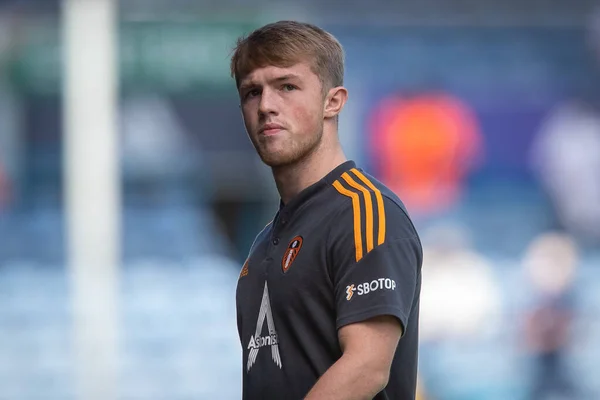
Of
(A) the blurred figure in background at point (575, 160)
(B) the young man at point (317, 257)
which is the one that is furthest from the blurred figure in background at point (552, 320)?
(B) the young man at point (317, 257)

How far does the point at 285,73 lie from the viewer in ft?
7.73

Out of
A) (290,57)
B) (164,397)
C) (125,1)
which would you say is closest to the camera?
(290,57)

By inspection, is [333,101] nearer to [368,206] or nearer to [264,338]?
[368,206]

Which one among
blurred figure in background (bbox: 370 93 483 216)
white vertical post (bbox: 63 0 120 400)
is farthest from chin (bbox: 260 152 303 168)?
blurred figure in background (bbox: 370 93 483 216)

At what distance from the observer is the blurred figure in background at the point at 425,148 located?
1129 centimetres

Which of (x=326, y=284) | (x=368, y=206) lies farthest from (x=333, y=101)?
(x=326, y=284)

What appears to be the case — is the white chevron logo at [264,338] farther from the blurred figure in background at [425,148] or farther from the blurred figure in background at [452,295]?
the blurred figure in background at [425,148]

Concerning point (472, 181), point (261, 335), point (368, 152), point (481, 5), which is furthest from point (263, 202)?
point (261, 335)

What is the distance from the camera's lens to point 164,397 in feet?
35.2

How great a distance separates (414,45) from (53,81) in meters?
3.62

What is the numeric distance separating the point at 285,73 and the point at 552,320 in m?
8.81

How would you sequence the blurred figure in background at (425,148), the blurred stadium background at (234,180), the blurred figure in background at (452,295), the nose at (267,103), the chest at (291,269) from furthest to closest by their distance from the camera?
the blurred figure in background at (425,148)
the blurred figure in background at (452,295)
the blurred stadium background at (234,180)
the nose at (267,103)
the chest at (291,269)

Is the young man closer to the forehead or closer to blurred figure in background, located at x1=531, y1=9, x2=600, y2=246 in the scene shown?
the forehead

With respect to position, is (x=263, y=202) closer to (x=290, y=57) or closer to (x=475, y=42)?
(x=475, y=42)
